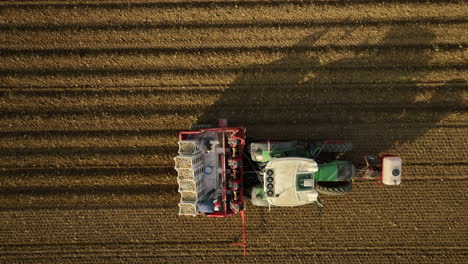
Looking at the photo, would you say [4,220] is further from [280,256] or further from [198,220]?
[280,256]

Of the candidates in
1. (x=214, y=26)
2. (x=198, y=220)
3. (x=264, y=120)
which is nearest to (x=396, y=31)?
(x=264, y=120)

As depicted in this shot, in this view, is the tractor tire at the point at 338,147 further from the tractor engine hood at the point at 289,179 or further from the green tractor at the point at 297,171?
the tractor engine hood at the point at 289,179

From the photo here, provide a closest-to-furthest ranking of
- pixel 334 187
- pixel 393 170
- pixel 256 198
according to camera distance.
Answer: pixel 393 170 < pixel 256 198 < pixel 334 187

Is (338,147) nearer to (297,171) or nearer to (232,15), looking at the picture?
(297,171)

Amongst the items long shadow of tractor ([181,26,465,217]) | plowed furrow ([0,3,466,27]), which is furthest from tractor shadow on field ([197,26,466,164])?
plowed furrow ([0,3,466,27])

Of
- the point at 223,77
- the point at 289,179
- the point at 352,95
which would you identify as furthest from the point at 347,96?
the point at 223,77

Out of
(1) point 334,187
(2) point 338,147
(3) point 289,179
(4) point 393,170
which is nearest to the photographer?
(3) point 289,179
